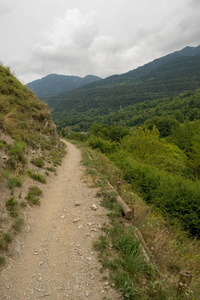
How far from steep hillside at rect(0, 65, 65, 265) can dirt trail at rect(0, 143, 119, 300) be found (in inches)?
17.6

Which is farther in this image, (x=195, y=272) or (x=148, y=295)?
(x=195, y=272)

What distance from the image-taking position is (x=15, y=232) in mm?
4562

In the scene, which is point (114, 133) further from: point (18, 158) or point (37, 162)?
point (18, 158)

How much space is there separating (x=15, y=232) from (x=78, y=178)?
533 centimetres

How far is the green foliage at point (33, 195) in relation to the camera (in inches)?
245

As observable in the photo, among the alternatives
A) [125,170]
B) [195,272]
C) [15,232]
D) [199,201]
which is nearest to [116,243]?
[195,272]

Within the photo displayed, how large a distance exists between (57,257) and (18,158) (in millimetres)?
5660

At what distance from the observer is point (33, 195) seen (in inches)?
259

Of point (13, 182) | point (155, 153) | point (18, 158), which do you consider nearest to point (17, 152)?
point (18, 158)

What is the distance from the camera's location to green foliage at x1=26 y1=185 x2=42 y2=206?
6211mm

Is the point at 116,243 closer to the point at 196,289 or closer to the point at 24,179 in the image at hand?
the point at 196,289

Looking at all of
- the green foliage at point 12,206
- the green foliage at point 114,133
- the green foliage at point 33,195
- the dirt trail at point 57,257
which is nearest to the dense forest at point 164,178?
the dirt trail at point 57,257

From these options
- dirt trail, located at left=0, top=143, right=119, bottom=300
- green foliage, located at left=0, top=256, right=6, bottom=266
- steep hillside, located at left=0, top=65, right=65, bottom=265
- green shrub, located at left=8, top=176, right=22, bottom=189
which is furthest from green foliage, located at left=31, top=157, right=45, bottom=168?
green foliage, located at left=0, top=256, right=6, bottom=266

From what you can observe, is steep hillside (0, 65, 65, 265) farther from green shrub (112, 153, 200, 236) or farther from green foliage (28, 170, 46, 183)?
green shrub (112, 153, 200, 236)
